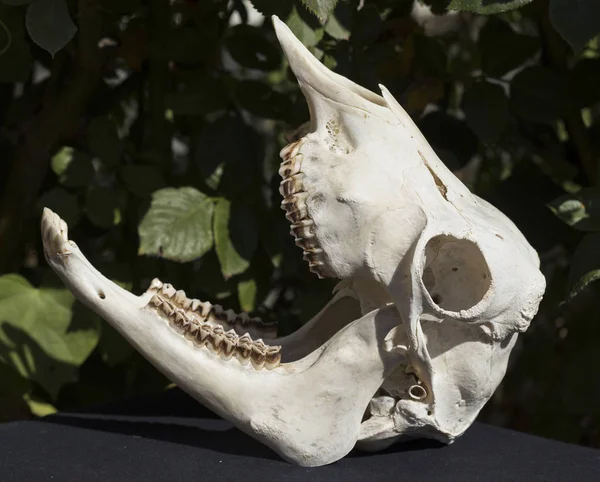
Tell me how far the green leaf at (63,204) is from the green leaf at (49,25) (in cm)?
29

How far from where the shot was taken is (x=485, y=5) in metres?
0.99

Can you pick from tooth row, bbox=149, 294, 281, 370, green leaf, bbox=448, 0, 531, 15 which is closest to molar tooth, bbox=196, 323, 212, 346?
tooth row, bbox=149, 294, 281, 370

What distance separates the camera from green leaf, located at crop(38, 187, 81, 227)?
1.25 m

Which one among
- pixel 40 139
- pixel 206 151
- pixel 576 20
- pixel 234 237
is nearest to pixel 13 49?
pixel 40 139

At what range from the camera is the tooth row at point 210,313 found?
98 cm

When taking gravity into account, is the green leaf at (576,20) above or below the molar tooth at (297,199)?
above

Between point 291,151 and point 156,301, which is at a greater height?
point 291,151

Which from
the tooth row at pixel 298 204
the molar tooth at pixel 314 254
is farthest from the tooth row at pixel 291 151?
the molar tooth at pixel 314 254

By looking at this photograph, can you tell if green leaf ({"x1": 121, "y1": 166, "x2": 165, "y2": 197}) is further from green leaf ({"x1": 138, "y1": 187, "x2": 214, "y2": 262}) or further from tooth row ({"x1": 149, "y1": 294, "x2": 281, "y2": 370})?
tooth row ({"x1": 149, "y1": 294, "x2": 281, "y2": 370})

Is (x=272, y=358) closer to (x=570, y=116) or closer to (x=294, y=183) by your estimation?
(x=294, y=183)

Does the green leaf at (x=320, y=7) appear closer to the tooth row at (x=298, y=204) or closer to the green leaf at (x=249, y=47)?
the tooth row at (x=298, y=204)

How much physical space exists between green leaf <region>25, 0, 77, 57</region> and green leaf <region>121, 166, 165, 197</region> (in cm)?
28

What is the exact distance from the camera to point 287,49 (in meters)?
0.94

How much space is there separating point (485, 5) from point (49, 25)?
50cm
